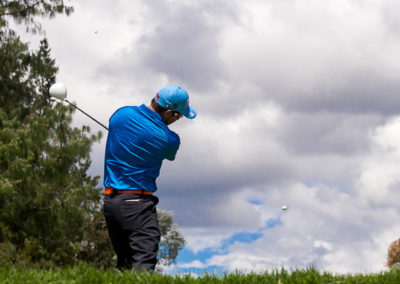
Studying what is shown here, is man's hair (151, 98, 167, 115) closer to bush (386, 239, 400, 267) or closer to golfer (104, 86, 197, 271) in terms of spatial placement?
golfer (104, 86, 197, 271)

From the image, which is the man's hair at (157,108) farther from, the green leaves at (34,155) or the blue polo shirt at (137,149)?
the green leaves at (34,155)

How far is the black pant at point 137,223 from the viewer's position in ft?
18.4

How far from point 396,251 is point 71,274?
10795mm

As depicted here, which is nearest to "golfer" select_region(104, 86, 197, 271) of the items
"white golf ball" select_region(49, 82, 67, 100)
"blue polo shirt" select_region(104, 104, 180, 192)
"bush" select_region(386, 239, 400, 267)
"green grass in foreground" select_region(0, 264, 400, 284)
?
"blue polo shirt" select_region(104, 104, 180, 192)

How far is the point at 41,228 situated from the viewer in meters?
19.3

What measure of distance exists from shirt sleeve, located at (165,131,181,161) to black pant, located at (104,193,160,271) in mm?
511

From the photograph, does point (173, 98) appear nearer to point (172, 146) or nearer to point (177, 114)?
point (177, 114)

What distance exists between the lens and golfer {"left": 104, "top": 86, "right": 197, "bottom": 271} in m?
5.64

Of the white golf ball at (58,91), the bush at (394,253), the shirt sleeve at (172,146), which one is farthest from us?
the bush at (394,253)

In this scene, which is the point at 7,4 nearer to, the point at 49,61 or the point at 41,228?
the point at 49,61

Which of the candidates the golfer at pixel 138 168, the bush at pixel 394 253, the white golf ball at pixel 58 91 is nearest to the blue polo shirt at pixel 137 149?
the golfer at pixel 138 168

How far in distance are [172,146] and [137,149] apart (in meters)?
0.38

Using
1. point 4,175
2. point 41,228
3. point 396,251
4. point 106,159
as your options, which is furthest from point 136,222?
point 41,228

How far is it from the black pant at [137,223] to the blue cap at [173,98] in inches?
36.8
